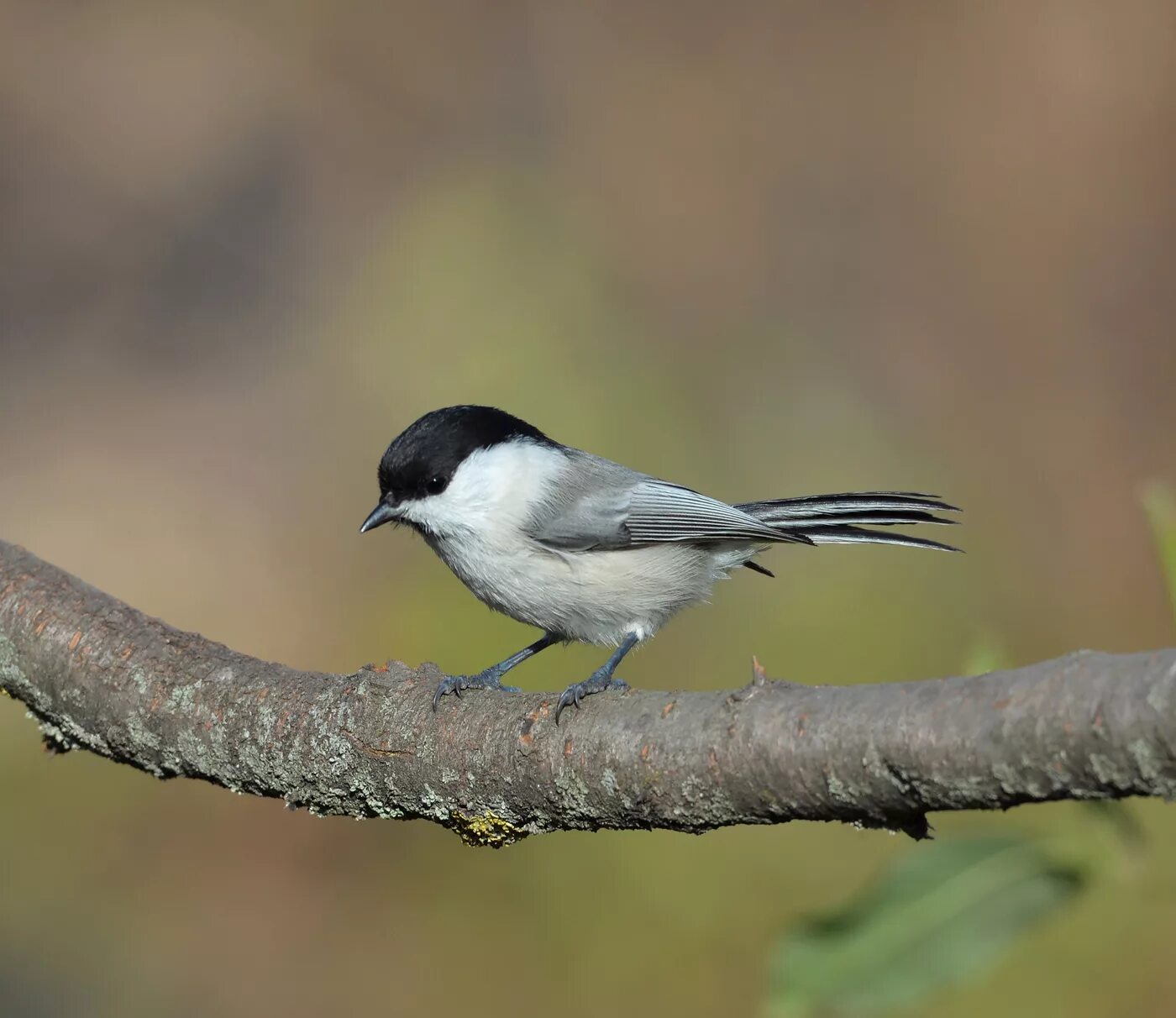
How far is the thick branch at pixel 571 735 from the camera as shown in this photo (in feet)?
3.84

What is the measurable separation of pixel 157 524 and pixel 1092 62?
17.5 feet

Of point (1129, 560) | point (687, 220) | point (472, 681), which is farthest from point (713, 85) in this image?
point (472, 681)

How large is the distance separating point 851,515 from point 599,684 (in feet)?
2.87

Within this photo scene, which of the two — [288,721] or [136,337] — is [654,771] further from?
[136,337]

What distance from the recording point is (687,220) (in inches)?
246

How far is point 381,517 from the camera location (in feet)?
9.16

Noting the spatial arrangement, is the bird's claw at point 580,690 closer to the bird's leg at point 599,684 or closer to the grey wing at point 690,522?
the bird's leg at point 599,684

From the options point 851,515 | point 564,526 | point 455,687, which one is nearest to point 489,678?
point 564,526

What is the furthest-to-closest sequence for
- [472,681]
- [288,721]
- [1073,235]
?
[1073,235], [472,681], [288,721]

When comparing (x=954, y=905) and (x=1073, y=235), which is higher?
(x=1073, y=235)

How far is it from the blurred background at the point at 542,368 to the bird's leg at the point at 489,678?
3.51 feet

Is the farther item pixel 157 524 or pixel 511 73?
pixel 511 73

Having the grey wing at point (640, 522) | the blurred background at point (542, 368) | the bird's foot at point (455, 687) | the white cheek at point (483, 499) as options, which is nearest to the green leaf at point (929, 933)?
the bird's foot at point (455, 687)

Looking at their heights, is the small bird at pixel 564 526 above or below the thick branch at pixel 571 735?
above
